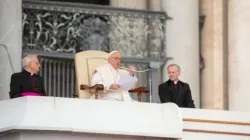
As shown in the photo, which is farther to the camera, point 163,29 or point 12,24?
point 163,29

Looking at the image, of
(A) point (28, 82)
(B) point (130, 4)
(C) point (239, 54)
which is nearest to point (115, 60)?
(A) point (28, 82)

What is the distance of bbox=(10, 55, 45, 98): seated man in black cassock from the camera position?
23656mm

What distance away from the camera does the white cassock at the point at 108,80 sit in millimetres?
24281

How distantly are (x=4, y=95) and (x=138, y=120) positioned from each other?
473 centimetres

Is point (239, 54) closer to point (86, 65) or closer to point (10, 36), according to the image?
point (10, 36)

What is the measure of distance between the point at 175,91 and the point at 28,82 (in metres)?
2.32

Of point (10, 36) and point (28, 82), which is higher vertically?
point (10, 36)

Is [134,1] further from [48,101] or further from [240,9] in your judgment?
[48,101]

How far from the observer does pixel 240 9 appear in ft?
95.8

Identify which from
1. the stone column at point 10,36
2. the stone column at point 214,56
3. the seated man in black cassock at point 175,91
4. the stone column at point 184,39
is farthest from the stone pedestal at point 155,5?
the seated man in black cassock at point 175,91

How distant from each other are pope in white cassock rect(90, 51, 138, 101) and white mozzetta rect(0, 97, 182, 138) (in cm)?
74

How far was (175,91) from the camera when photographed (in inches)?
974

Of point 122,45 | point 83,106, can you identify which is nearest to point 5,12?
point 122,45

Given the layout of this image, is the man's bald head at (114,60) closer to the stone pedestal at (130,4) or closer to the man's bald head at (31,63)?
the man's bald head at (31,63)
